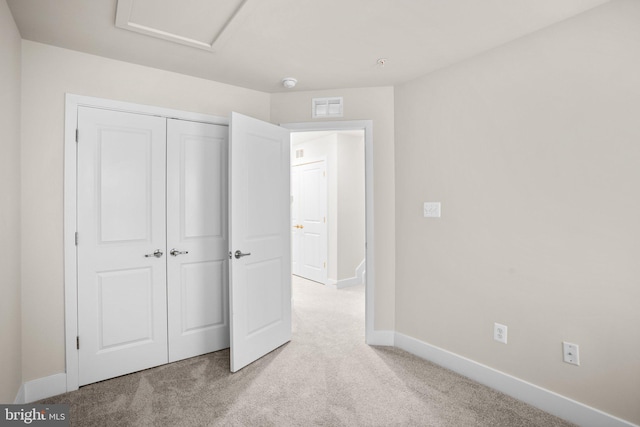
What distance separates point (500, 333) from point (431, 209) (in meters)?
1.05

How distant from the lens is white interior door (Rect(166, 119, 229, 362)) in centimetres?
269

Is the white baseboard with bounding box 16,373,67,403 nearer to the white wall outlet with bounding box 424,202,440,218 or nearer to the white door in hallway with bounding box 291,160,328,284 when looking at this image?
the white wall outlet with bounding box 424,202,440,218

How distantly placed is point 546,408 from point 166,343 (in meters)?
2.77

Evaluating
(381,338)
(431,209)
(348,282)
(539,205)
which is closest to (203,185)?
(431,209)

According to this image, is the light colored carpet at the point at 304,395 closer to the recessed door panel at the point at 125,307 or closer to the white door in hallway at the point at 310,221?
the recessed door panel at the point at 125,307

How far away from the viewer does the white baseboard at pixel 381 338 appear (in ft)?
9.97

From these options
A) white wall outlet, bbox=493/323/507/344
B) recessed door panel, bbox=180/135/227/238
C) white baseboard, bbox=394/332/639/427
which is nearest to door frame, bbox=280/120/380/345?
white baseboard, bbox=394/332/639/427

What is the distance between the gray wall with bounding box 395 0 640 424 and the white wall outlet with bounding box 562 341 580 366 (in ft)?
0.11

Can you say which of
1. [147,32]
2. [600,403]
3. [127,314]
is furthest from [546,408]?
[147,32]

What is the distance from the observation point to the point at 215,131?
2.89m

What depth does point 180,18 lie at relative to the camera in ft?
6.33

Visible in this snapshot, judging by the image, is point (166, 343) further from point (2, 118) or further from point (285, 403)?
point (2, 118)

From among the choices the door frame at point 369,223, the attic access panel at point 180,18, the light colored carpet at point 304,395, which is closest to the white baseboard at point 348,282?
the door frame at point 369,223

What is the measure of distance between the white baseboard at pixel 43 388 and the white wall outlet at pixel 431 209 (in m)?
2.98
